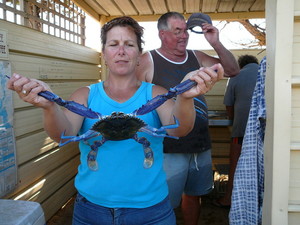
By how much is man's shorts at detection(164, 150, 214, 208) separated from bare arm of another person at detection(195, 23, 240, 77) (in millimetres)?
934

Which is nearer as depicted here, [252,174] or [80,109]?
[80,109]

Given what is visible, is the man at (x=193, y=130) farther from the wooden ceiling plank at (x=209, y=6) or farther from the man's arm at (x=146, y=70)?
the wooden ceiling plank at (x=209, y=6)

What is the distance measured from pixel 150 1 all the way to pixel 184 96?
10.7 feet

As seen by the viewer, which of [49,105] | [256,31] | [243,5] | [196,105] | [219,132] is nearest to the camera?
[49,105]

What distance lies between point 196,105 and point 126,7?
2.63 m

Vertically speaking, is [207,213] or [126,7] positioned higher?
[126,7]

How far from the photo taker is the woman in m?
1.78

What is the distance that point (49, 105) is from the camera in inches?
66.8

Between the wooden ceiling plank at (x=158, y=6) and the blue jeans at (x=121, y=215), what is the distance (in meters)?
3.50

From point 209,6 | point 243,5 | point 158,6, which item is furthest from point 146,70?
point 243,5

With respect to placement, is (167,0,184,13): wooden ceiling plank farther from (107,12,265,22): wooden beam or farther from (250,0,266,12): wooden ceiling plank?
(250,0,266,12): wooden ceiling plank

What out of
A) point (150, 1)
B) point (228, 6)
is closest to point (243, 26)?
point (228, 6)

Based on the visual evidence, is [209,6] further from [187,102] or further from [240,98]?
[187,102]

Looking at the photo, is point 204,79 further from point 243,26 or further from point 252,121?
point 243,26
